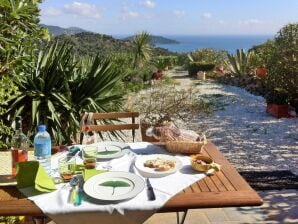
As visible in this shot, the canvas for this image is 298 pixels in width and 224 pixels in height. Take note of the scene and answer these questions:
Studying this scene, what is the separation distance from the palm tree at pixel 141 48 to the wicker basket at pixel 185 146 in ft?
43.1

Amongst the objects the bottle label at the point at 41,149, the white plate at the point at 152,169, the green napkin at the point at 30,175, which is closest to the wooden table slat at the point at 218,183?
the white plate at the point at 152,169

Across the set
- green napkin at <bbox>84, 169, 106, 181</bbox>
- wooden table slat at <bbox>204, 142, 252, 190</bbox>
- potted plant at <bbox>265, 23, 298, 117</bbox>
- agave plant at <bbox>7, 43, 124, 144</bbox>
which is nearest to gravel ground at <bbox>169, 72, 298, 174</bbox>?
potted plant at <bbox>265, 23, 298, 117</bbox>

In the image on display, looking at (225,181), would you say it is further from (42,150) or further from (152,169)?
(42,150)

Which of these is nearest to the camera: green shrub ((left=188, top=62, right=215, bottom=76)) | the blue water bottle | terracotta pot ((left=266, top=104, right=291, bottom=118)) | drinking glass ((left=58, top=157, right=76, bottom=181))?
drinking glass ((left=58, top=157, right=76, bottom=181))

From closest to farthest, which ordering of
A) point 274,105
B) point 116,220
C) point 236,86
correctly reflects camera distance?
1. point 116,220
2. point 274,105
3. point 236,86

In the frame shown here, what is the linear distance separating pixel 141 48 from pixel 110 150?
1366cm

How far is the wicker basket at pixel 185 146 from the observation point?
7.94ft

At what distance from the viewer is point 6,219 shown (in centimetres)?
255

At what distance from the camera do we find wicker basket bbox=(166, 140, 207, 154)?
2.42 metres

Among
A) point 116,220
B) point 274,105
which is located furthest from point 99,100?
point 274,105

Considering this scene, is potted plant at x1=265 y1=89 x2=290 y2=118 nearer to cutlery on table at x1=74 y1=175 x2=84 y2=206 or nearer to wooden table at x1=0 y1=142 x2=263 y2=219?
wooden table at x1=0 y1=142 x2=263 y2=219

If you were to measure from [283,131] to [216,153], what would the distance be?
4.93 m

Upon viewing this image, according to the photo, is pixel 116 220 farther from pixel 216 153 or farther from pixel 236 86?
pixel 236 86

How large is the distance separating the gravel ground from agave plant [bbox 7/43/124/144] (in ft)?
6.85
